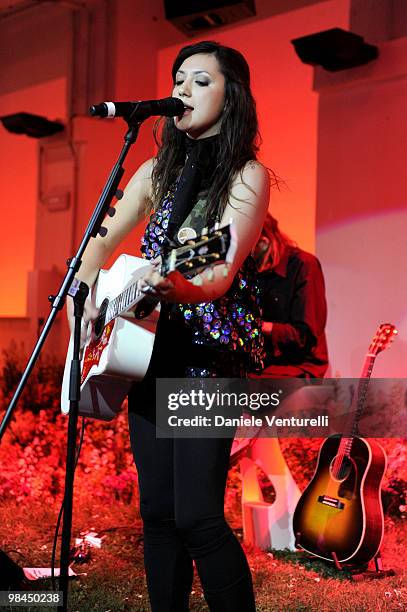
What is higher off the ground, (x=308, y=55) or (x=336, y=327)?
(x=308, y=55)

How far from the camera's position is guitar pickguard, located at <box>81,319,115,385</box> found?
1807 millimetres

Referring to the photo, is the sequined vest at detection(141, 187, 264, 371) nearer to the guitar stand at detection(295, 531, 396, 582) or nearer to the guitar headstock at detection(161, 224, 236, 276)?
the guitar headstock at detection(161, 224, 236, 276)

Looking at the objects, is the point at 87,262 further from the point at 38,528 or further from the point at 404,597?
the point at 38,528

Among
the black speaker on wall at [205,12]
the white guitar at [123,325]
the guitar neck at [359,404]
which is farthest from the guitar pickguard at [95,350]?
the black speaker on wall at [205,12]

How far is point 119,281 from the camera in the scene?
73.4 inches

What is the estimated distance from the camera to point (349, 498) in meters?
2.90

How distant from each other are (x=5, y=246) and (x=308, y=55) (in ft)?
10.5

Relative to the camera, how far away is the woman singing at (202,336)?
1.67 m

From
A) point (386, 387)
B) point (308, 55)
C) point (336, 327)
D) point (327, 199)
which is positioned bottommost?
point (386, 387)

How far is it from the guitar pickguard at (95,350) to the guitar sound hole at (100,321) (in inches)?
0.7

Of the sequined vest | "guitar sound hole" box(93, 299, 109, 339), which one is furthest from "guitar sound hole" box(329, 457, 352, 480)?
"guitar sound hole" box(93, 299, 109, 339)

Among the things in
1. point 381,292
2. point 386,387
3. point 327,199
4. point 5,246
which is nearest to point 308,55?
point 327,199

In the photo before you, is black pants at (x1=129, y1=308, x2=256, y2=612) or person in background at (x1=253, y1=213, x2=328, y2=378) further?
person in background at (x1=253, y1=213, x2=328, y2=378)

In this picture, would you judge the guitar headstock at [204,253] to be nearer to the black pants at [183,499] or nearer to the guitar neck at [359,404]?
the black pants at [183,499]
